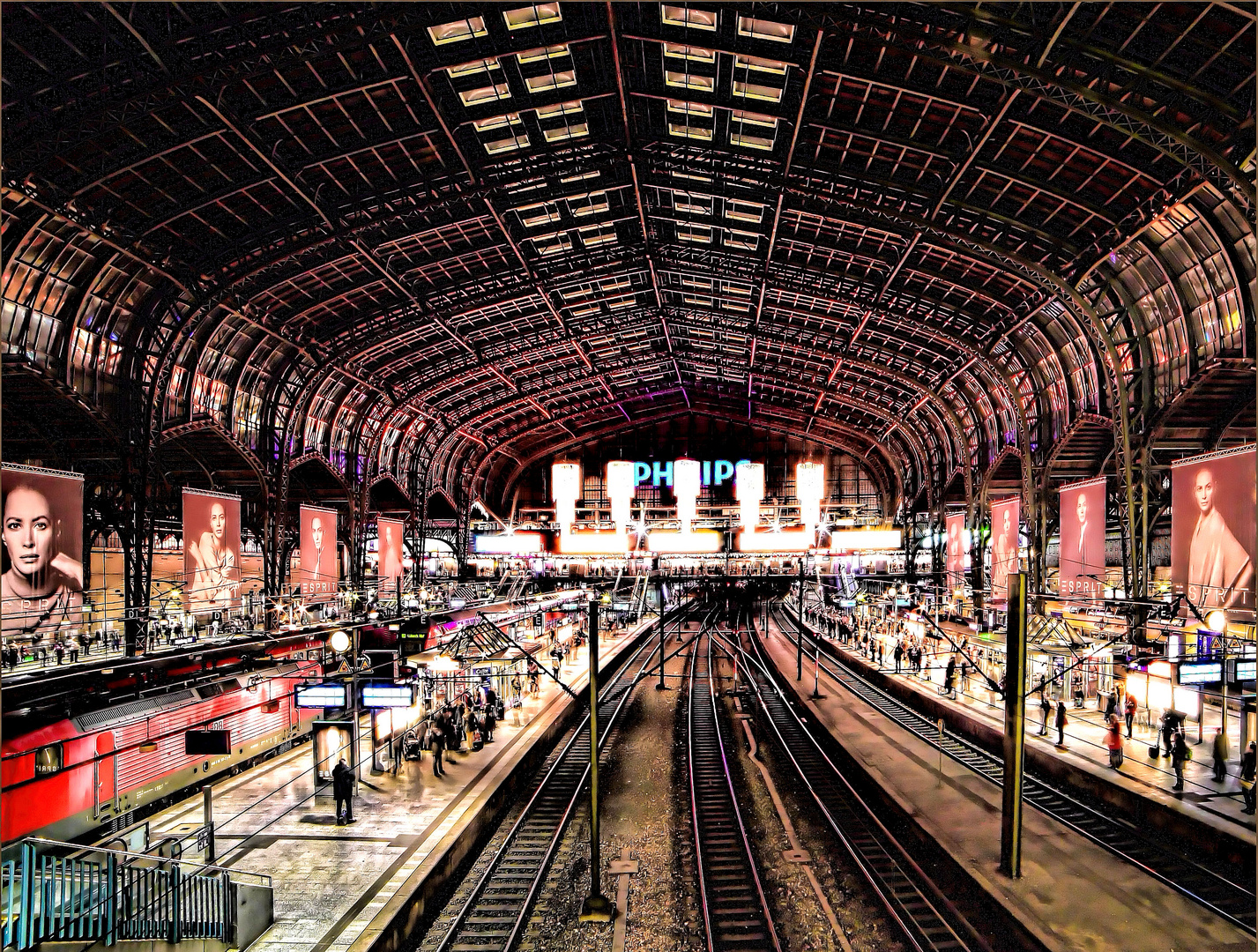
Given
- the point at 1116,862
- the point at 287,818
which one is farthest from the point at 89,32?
the point at 1116,862

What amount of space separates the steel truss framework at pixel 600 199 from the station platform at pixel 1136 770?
18.2 feet

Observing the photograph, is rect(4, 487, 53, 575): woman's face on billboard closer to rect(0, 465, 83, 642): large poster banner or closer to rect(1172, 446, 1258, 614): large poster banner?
rect(0, 465, 83, 642): large poster banner

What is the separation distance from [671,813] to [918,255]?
78.7 ft

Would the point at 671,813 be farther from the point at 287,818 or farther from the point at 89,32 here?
the point at 89,32

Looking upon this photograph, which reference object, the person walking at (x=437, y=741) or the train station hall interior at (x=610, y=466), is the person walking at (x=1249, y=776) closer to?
the train station hall interior at (x=610, y=466)

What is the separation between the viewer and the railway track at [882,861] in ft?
45.5

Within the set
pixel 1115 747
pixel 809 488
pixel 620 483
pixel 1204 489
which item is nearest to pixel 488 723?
pixel 620 483

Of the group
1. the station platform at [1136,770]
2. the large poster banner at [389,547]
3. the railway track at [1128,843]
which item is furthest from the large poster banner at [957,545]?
the large poster banner at [389,547]

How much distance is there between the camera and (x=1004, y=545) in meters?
35.0

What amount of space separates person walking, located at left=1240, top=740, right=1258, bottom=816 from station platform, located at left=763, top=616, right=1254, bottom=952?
3095mm

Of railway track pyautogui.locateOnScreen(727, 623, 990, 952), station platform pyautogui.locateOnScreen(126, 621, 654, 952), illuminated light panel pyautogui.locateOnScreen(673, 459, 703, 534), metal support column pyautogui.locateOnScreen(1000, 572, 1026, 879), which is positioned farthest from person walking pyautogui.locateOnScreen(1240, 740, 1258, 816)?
illuminated light panel pyautogui.locateOnScreen(673, 459, 703, 534)

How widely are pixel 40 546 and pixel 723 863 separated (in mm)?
17203

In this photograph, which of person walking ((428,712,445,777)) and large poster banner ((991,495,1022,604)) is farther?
large poster banner ((991,495,1022,604))

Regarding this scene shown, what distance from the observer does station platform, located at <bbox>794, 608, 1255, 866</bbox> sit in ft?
53.9
